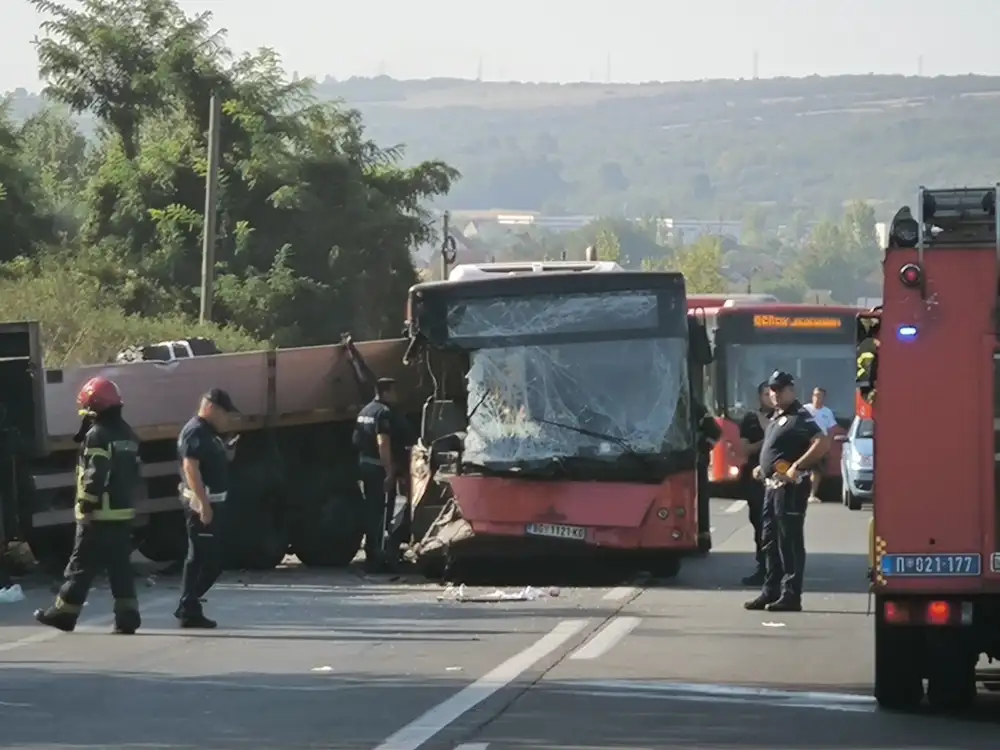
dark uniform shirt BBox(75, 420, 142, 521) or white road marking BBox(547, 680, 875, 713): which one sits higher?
dark uniform shirt BBox(75, 420, 142, 521)

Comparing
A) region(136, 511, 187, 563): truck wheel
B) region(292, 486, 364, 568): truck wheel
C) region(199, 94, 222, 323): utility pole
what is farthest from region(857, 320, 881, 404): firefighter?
region(199, 94, 222, 323): utility pole

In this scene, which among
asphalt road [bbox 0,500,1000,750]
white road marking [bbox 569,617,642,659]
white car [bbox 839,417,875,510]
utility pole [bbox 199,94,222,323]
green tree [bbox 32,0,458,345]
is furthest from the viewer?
green tree [bbox 32,0,458,345]

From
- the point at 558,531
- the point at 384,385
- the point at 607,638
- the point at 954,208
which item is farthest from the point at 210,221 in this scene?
the point at 954,208

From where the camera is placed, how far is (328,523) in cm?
2133

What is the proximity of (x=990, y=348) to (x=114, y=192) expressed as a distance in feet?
144

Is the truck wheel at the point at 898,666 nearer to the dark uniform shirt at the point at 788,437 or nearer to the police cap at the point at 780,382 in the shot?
the dark uniform shirt at the point at 788,437

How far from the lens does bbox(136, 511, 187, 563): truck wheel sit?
20844mm

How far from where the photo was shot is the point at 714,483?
3559 centimetres

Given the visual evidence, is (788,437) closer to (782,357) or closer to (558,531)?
(558,531)

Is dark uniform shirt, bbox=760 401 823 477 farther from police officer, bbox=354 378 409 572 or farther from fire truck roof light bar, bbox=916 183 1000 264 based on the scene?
fire truck roof light bar, bbox=916 183 1000 264

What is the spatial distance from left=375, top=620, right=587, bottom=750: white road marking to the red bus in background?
1898 cm

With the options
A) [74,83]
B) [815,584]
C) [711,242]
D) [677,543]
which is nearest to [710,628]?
[677,543]

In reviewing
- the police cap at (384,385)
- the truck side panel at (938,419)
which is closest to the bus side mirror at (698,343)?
the police cap at (384,385)

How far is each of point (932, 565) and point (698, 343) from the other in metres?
8.50
